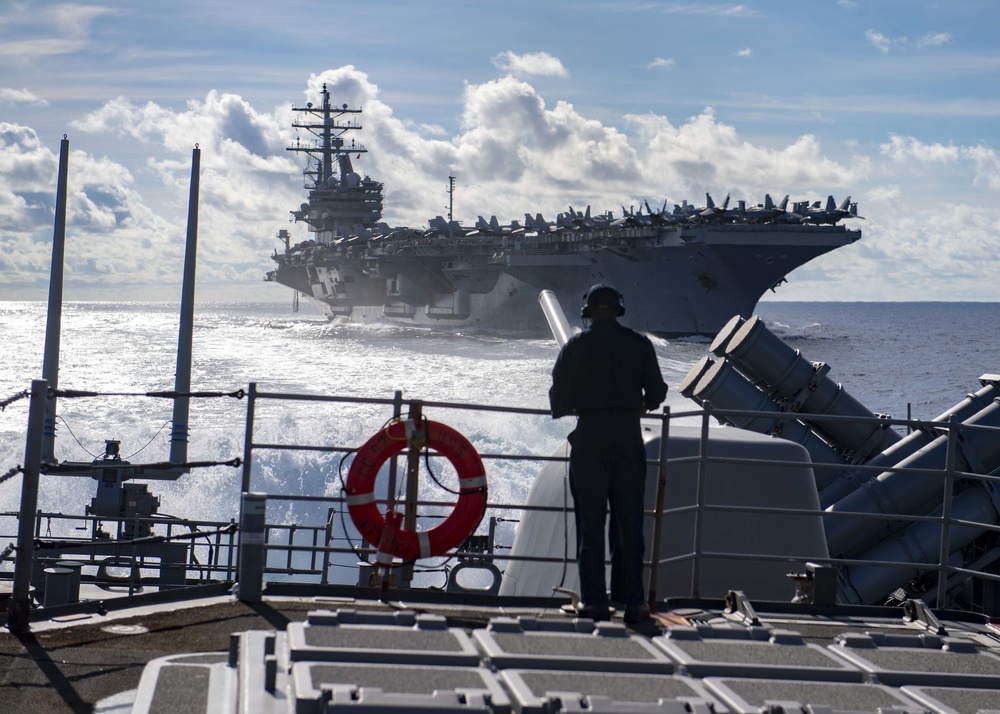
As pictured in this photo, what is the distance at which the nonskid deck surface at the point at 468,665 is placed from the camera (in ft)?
10.4

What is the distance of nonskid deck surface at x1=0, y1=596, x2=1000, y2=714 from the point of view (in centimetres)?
316

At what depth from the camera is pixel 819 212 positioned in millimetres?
54750

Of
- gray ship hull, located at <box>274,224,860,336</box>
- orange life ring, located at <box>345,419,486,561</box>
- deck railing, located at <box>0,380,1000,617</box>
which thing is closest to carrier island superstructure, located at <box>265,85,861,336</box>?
gray ship hull, located at <box>274,224,860,336</box>

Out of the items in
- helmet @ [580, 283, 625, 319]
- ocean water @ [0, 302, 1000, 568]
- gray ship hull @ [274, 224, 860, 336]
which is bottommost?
ocean water @ [0, 302, 1000, 568]

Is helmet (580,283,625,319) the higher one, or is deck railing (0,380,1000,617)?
helmet (580,283,625,319)

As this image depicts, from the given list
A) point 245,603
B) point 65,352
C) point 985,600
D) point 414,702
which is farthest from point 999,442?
point 65,352

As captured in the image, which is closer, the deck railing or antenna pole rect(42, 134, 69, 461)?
the deck railing

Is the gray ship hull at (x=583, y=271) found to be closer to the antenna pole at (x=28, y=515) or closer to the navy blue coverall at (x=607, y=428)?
the navy blue coverall at (x=607, y=428)

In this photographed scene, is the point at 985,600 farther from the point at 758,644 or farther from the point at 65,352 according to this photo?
Result: the point at 65,352

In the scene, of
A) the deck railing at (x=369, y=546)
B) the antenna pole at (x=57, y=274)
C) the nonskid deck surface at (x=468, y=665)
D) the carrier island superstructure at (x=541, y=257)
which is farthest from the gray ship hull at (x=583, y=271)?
the nonskid deck surface at (x=468, y=665)

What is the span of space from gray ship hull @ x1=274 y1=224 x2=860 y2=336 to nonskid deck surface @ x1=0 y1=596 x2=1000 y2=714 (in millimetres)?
51032

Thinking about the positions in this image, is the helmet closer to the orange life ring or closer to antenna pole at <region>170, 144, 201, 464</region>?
the orange life ring

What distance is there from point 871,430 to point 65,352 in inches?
2861

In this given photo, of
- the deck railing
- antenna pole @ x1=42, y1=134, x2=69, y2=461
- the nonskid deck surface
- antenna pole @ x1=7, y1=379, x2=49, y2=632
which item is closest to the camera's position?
the nonskid deck surface
